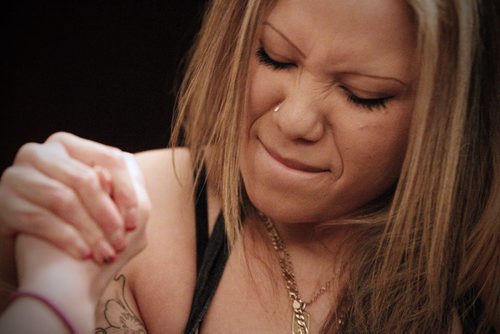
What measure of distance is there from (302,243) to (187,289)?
0.22m

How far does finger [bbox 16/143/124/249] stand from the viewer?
2.46 ft

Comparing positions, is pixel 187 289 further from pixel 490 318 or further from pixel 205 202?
pixel 490 318

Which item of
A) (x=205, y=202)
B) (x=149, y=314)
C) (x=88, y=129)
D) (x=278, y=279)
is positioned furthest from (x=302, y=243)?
(x=88, y=129)

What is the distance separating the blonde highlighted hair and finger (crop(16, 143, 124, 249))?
11.6 inches

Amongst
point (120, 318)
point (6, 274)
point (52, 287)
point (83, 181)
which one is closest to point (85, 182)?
point (83, 181)

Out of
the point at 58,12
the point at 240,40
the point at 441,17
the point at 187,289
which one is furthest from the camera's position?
the point at 58,12

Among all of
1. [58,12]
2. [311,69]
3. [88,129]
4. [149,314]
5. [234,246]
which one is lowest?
[149,314]

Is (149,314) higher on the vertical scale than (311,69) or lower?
lower

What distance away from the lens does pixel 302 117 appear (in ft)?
2.91

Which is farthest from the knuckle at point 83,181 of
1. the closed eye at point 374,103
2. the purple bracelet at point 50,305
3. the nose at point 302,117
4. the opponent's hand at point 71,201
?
the closed eye at point 374,103

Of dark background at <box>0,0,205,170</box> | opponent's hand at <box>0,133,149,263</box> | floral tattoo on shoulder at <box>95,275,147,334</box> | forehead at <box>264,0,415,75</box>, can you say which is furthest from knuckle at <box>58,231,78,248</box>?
dark background at <box>0,0,205,170</box>

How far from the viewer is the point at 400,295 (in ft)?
3.45

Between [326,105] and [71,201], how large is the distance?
1.25ft

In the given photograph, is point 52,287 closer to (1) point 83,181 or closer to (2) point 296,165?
(1) point 83,181
